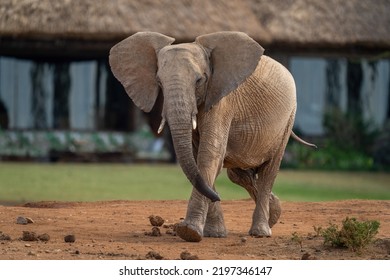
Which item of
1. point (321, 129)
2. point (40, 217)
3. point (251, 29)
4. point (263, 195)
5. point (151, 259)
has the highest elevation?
point (151, 259)

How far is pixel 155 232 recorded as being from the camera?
9586mm

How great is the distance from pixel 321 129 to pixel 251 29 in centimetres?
310

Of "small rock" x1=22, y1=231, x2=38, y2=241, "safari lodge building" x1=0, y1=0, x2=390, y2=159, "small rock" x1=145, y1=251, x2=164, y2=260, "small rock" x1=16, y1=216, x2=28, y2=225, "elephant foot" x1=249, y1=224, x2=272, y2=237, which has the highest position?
"small rock" x1=145, y1=251, x2=164, y2=260

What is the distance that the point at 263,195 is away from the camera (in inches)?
397

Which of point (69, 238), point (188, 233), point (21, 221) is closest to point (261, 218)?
point (188, 233)

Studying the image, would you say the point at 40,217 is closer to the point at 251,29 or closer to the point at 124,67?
the point at 124,67

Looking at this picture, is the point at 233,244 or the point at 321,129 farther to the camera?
the point at 321,129

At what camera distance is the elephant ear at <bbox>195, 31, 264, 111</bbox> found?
9.09 metres

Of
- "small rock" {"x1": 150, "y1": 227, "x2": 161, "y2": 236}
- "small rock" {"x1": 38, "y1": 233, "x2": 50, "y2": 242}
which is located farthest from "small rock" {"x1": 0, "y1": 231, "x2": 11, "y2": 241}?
"small rock" {"x1": 150, "y1": 227, "x2": 161, "y2": 236}

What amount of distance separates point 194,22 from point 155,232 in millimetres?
12160

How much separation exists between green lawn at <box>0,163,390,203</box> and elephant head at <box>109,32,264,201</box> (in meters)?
5.48

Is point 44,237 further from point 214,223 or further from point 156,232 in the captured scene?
point 214,223

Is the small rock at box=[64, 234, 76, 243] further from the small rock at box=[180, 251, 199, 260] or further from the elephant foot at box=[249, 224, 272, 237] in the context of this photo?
the elephant foot at box=[249, 224, 272, 237]

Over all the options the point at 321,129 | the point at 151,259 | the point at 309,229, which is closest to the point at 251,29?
the point at 321,129
